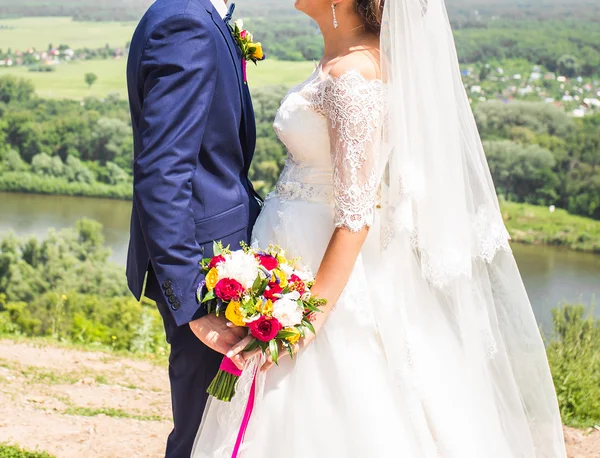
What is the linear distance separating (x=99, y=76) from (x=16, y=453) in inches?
259

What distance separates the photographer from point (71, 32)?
935 cm

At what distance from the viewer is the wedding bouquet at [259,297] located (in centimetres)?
195

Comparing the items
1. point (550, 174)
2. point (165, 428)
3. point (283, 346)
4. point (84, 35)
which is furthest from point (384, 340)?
point (84, 35)

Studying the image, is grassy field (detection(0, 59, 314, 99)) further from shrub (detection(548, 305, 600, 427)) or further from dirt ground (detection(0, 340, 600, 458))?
shrub (detection(548, 305, 600, 427))

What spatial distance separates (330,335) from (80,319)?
5.25 meters

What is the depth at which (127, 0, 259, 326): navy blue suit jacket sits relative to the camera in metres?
1.89

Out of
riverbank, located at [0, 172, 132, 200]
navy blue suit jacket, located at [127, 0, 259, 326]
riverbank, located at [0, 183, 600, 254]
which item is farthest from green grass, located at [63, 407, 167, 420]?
riverbank, located at [0, 172, 132, 200]

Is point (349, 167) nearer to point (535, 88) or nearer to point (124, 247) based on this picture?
point (124, 247)

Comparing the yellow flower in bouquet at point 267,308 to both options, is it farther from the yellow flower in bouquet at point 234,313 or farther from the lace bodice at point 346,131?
the lace bodice at point 346,131

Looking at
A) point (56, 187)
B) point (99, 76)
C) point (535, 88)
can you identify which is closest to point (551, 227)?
point (535, 88)

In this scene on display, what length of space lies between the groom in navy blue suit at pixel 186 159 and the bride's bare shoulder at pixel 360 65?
0.97 feet

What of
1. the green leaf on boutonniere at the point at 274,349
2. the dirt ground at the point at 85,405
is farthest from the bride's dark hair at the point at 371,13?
the dirt ground at the point at 85,405

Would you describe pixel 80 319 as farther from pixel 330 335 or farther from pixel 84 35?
pixel 330 335

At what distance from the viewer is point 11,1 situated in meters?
9.20
